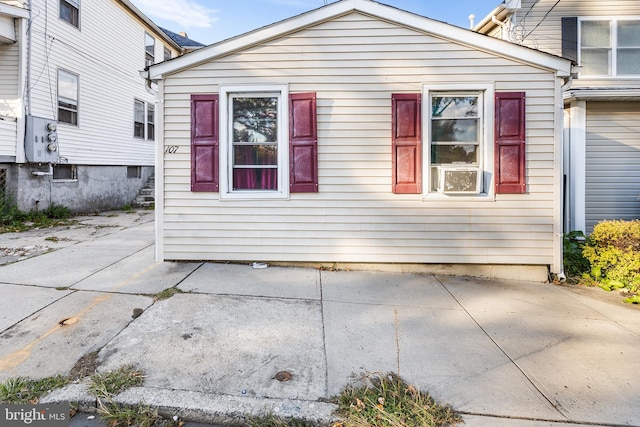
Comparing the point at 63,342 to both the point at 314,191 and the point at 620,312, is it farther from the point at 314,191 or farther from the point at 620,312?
the point at 620,312

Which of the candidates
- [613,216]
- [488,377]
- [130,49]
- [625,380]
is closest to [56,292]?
[488,377]

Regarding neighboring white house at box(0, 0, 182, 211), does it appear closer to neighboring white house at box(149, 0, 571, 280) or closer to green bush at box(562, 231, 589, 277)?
neighboring white house at box(149, 0, 571, 280)

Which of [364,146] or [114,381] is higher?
[364,146]

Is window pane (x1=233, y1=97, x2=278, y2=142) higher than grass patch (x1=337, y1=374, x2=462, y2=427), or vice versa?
window pane (x1=233, y1=97, x2=278, y2=142)

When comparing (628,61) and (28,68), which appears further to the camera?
(28,68)

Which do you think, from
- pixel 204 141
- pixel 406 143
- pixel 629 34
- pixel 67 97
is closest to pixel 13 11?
pixel 67 97

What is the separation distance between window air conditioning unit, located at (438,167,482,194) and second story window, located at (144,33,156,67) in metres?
13.0

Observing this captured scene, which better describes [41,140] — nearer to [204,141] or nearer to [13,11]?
[13,11]

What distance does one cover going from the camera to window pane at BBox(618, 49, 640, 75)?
8.00 meters

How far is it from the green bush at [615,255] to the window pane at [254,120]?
16.2 feet

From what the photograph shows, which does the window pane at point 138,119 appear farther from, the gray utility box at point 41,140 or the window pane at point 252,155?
the window pane at point 252,155

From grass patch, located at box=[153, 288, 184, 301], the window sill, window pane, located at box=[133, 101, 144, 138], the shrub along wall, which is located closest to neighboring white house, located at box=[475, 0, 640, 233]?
the shrub along wall

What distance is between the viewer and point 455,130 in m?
5.17

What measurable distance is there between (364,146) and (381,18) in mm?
1839
